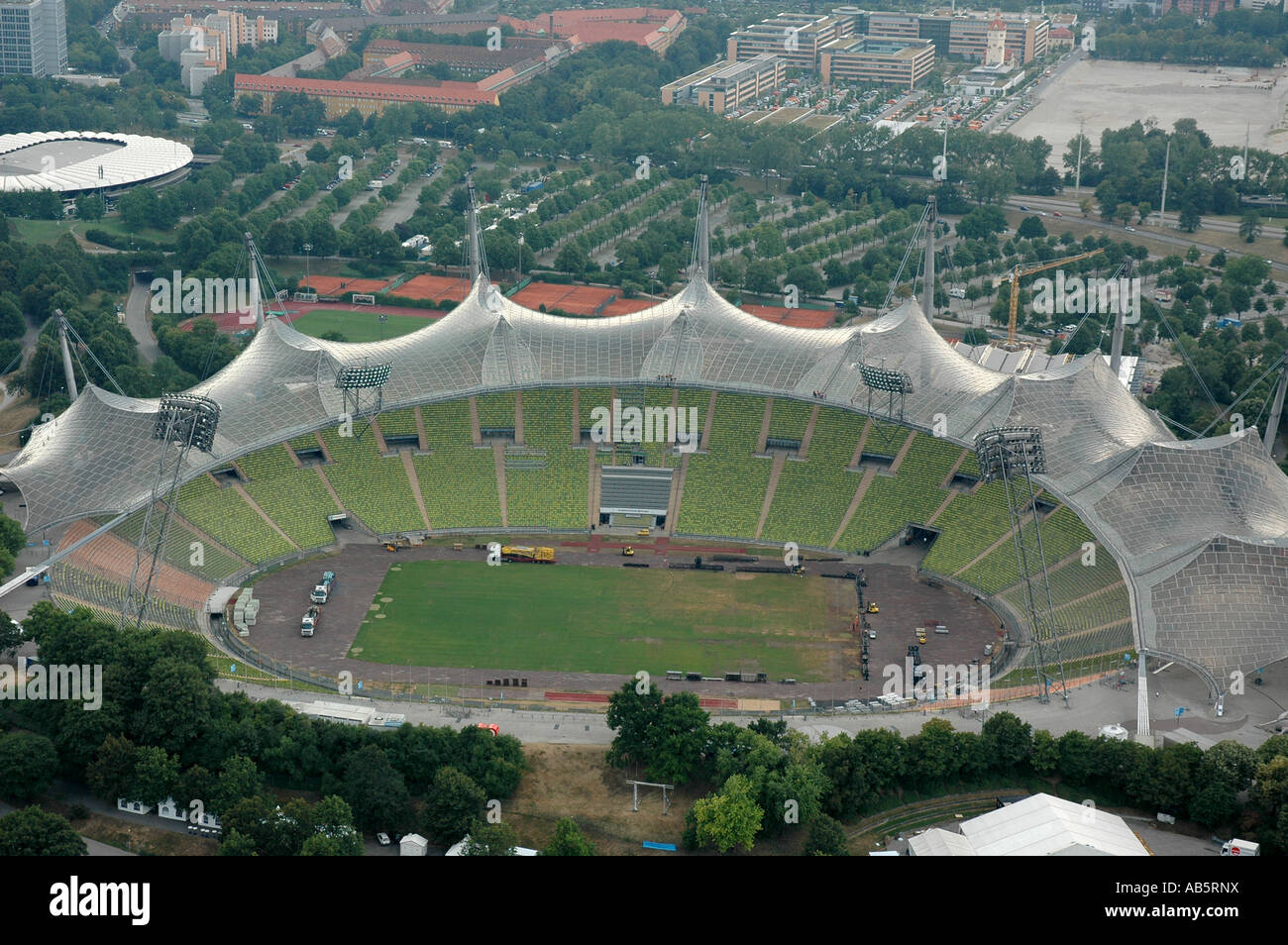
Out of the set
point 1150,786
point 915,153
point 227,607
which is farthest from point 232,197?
point 1150,786

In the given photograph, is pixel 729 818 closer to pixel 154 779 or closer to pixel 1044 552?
pixel 154 779

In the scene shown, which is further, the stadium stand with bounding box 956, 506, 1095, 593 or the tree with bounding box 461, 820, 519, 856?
the stadium stand with bounding box 956, 506, 1095, 593

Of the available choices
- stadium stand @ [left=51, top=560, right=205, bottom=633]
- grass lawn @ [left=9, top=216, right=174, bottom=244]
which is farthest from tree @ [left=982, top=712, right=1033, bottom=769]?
grass lawn @ [left=9, top=216, right=174, bottom=244]

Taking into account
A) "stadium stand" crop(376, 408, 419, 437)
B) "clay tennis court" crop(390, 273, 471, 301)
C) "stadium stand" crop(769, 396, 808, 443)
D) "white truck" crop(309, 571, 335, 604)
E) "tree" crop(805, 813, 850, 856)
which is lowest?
"white truck" crop(309, 571, 335, 604)

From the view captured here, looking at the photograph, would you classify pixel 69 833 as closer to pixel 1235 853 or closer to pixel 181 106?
pixel 1235 853

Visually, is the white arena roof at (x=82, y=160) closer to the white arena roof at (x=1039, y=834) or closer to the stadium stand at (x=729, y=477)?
the stadium stand at (x=729, y=477)

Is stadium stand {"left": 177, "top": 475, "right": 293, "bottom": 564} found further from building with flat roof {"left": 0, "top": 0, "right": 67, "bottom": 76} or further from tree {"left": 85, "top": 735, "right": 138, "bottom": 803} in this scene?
building with flat roof {"left": 0, "top": 0, "right": 67, "bottom": 76}
